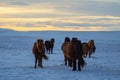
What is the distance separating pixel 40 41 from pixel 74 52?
206 cm

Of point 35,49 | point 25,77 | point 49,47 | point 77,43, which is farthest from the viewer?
point 49,47

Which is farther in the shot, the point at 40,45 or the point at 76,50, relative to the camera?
the point at 40,45

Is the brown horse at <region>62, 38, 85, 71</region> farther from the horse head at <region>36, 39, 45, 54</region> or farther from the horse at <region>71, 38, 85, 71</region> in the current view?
the horse head at <region>36, 39, 45, 54</region>

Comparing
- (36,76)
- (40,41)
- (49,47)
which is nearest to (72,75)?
(36,76)

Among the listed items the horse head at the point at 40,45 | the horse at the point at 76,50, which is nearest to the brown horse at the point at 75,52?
the horse at the point at 76,50

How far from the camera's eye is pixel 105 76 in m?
17.7

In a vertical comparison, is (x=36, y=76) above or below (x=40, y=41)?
Result: below

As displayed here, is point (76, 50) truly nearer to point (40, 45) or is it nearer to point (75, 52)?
point (75, 52)

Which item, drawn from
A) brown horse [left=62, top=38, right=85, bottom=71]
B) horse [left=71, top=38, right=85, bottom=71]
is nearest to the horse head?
brown horse [left=62, top=38, right=85, bottom=71]

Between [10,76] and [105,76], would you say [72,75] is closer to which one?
[105,76]

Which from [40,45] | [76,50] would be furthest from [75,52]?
[40,45]

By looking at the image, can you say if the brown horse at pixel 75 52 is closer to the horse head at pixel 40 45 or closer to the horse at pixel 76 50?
the horse at pixel 76 50

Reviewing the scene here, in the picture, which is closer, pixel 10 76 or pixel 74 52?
pixel 10 76

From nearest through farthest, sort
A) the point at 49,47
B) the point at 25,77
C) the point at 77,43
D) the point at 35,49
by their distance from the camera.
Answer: the point at 25,77 → the point at 77,43 → the point at 35,49 → the point at 49,47
